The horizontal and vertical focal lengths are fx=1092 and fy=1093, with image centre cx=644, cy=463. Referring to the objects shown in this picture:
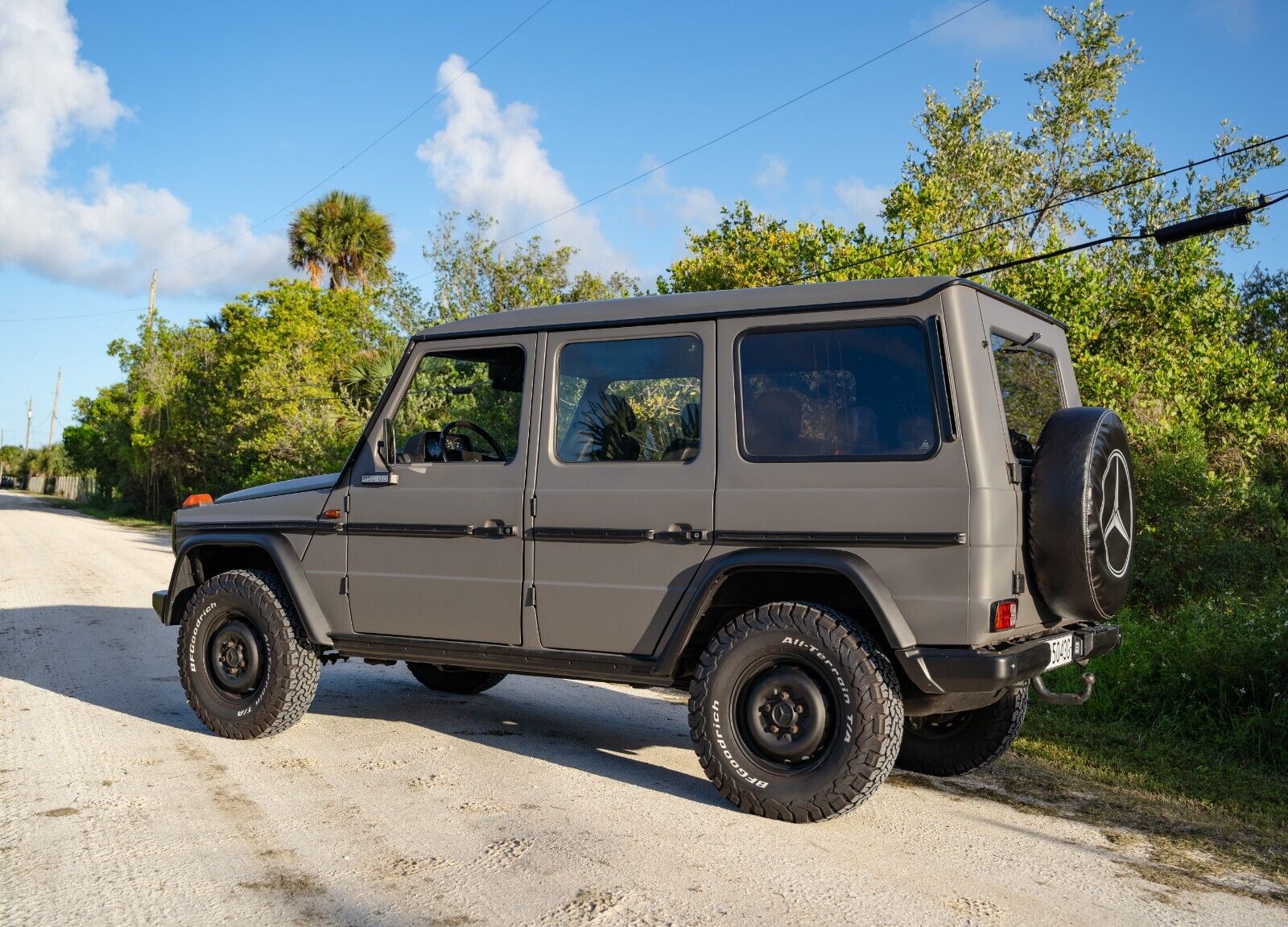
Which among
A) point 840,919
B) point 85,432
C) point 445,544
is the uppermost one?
point 85,432

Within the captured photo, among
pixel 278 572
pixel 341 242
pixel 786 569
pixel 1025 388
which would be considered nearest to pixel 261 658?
pixel 278 572

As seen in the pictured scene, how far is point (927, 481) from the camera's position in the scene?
14.4ft

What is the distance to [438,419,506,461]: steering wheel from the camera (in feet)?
18.5

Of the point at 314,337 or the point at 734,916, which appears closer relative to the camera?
the point at 734,916

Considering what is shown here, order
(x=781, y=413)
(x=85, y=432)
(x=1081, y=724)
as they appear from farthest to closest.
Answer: (x=85, y=432)
(x=1081, y=724)
(x=781, y=413)

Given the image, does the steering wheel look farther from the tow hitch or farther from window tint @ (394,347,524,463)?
the tow hitch

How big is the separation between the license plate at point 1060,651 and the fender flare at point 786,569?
0.69m

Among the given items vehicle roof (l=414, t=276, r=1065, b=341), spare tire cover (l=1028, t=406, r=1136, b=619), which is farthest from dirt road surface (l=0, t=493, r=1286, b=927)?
vehicle roof (l=414, t=276, r=1065, b=341)

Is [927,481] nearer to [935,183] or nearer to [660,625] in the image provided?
[660,625]

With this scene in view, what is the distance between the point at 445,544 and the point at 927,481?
2431 millimetres

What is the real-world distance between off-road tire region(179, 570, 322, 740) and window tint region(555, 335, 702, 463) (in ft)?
6.26

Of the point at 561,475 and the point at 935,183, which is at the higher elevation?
the point at 935,183

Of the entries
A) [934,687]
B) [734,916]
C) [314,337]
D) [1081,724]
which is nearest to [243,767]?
[734,916]

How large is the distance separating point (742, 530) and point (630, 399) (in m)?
0.95
